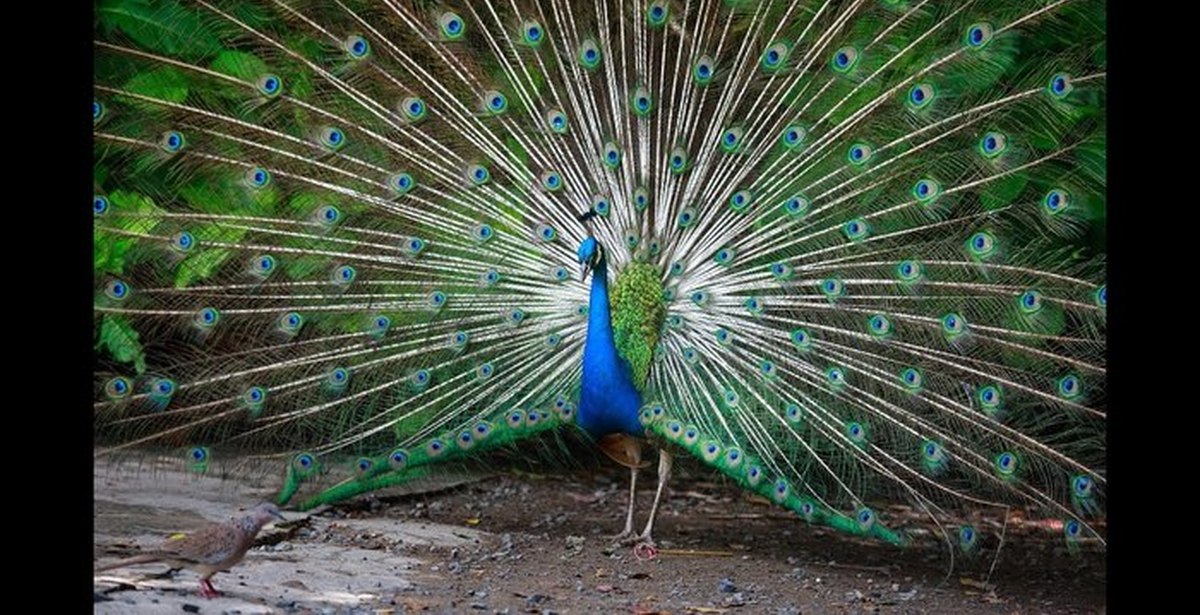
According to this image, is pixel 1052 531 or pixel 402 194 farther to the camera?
pixel 1052 531

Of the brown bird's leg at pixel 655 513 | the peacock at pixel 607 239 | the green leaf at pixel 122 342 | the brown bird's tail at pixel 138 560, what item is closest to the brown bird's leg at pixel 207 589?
the brown bird's tail at pixel 138 560

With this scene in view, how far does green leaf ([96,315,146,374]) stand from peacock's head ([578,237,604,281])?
1.51 metres

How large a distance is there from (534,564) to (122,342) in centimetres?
157

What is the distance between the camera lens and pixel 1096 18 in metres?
4.77

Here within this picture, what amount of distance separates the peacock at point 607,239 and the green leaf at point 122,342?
23mm

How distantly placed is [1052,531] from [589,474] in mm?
1992

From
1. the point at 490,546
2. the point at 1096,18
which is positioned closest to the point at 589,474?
the point at 490,546

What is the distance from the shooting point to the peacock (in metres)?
4.89

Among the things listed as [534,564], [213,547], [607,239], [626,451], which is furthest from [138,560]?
[607,239]

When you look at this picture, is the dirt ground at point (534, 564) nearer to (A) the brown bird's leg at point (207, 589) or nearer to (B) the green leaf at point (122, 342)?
(A) the brown bird's leg at point (207, 589)

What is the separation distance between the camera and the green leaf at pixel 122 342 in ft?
17.0

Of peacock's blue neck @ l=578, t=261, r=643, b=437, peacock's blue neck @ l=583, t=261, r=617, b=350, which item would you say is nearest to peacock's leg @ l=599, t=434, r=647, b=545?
peacock's blue neck @ l=578, t=261, r=643, b=437
